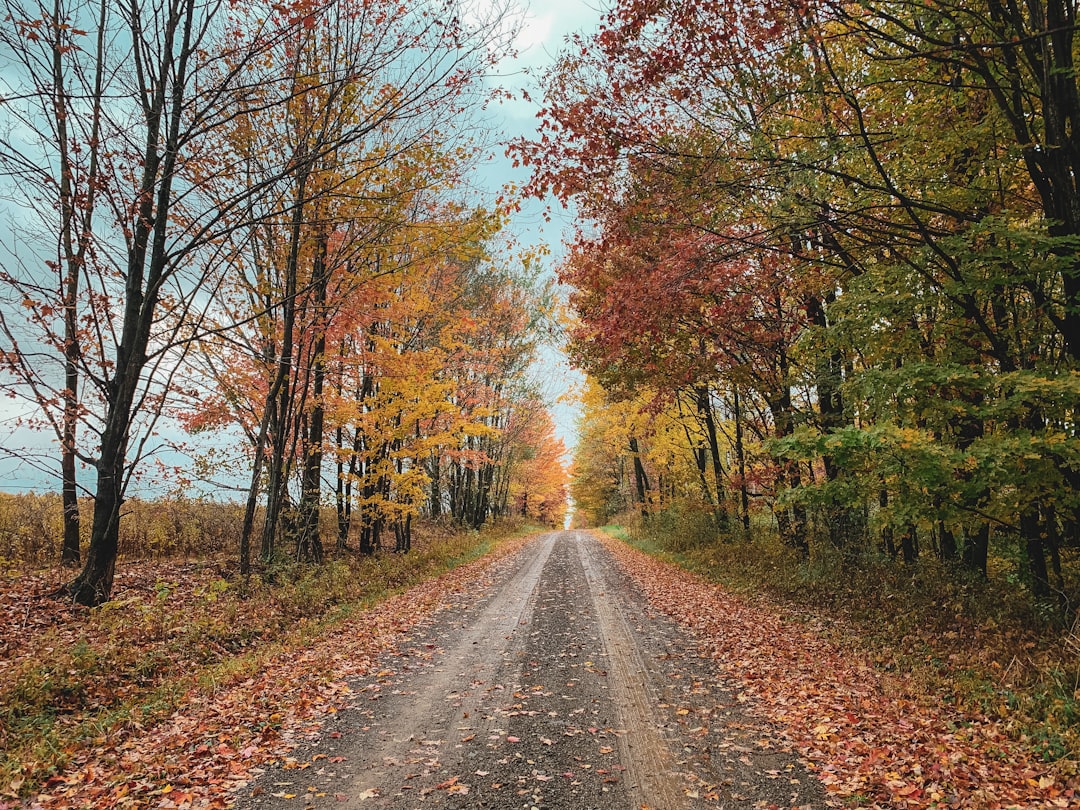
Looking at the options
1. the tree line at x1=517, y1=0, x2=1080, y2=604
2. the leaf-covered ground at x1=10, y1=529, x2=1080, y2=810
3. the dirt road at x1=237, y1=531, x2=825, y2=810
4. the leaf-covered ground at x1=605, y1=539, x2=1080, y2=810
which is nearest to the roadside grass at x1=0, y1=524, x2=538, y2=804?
the leaf-covered ground at x1=10, y1=529, x2=1080, y2=810

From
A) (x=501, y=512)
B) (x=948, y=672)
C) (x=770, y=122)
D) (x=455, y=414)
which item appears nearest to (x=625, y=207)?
(x=770, y=122)

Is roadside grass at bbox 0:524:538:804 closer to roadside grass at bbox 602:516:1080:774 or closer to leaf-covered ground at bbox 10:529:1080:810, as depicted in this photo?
leaf-covered ground at bbox 10:529:1080:810

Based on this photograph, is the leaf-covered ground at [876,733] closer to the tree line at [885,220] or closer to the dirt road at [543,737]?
the dirt road at [543,737]

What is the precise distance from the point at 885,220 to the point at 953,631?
18.2ft

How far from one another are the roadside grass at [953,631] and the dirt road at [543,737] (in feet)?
7.34

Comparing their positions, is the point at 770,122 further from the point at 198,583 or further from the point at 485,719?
the point at 198,583

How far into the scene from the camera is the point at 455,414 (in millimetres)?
17812

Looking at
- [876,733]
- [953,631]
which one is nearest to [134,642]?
[876,733]

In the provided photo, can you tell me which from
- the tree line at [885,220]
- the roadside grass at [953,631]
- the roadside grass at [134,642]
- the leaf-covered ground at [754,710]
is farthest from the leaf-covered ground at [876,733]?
the roadside grass at [134,642]

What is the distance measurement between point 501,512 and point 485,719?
34501 mm

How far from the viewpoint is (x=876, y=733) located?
5059mm

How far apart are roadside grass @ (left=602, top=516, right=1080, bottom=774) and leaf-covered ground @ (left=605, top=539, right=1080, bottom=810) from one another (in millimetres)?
249

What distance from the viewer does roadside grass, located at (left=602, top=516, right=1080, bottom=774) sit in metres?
5.27

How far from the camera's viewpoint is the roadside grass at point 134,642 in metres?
5.43
